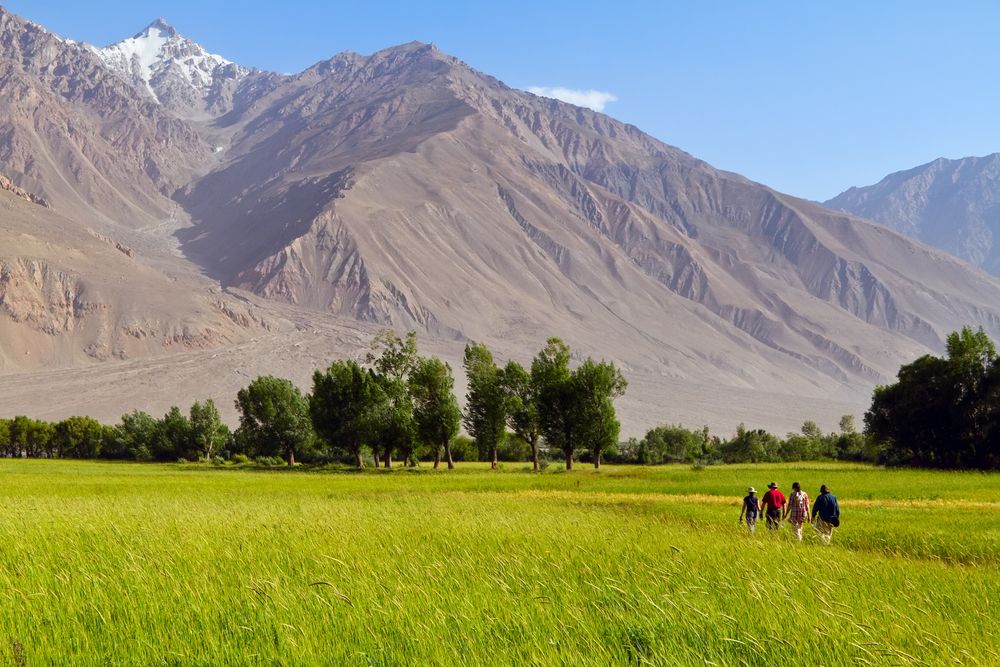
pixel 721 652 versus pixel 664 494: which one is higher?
pixel 721 652

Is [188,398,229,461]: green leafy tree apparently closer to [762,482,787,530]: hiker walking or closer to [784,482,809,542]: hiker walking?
[762,482,787,530]: hiker walking

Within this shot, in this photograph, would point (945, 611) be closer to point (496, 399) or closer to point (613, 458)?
point (496, 399)

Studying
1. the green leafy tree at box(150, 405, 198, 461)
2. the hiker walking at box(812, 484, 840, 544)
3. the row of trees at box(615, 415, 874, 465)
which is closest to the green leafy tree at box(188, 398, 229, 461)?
the green leafy tree at box(150, 405, 198, 461)

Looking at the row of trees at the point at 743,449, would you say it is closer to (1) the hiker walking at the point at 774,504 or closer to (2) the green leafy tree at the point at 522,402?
(2) the green leafy tree at the point at 522,402

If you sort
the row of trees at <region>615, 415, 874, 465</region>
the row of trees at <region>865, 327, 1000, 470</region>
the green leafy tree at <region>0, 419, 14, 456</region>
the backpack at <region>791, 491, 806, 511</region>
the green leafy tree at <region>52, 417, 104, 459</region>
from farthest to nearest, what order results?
the green leafy tree at <region>52, 417, 104, 459</region> → the green leafy tree at <region>0, 419, 14, 456</region> → the row of trees at <region>615, 415, 874, 465</region> → the row of trees at <region>865, 327, 1000, 470</region> → the backpack at <region>791, 491, 806, 511</region>

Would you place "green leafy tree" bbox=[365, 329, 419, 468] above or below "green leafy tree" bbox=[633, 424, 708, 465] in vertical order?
above

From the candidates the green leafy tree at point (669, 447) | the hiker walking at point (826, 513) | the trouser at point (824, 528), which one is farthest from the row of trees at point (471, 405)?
the trouser at point (824, 528)

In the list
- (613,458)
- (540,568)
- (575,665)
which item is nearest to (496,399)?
(613,458)

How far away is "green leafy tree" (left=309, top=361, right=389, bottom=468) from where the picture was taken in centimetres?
7400

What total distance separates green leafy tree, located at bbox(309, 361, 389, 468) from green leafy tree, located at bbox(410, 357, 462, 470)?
3648 mm

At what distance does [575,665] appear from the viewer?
261 inches

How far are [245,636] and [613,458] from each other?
9925 centimetres

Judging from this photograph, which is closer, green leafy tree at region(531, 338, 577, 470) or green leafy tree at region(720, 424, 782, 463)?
green leafy tree at region(531, 338, 577, 470)

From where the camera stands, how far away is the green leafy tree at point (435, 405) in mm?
75375
